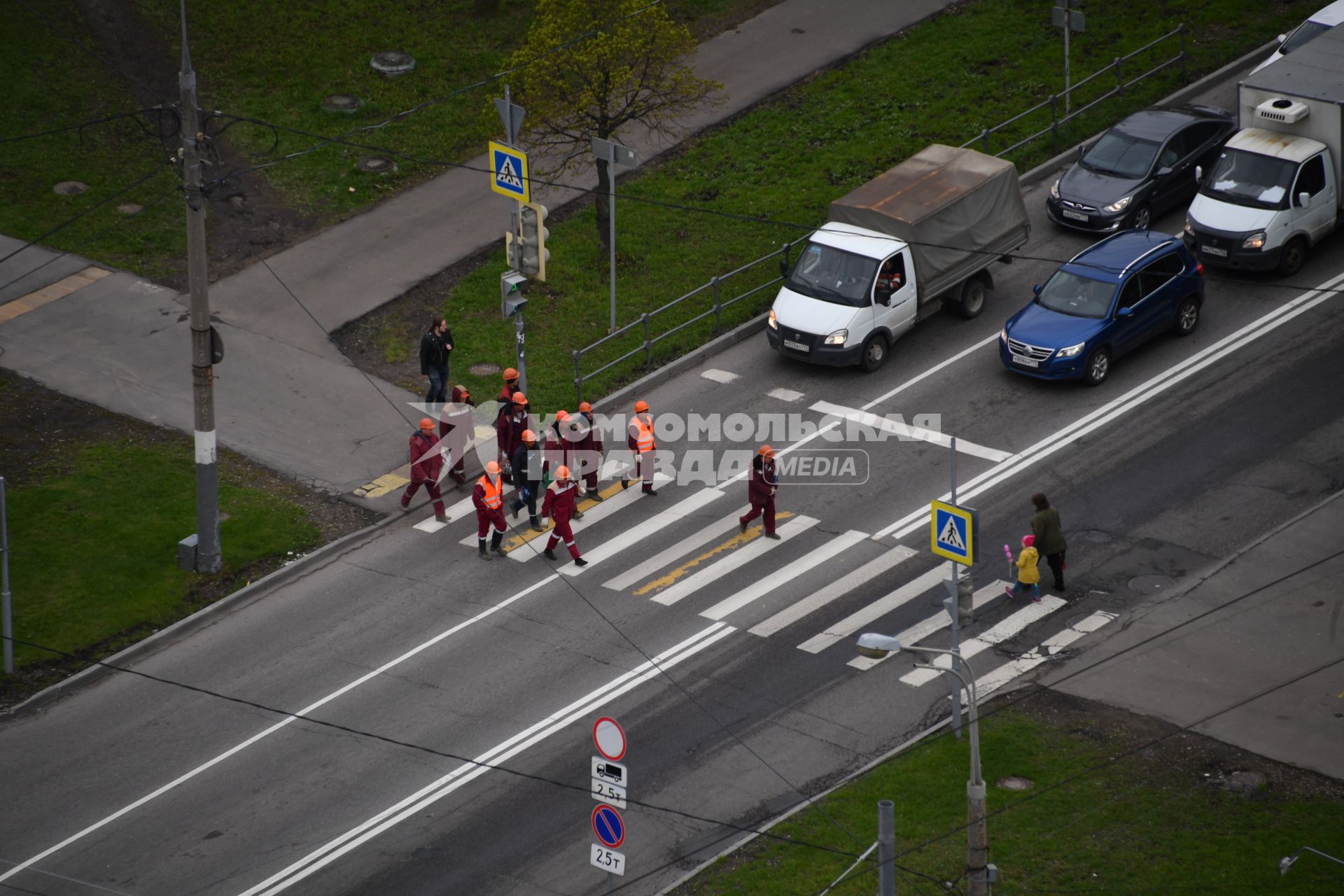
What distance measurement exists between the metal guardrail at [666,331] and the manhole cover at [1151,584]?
28.8 ft

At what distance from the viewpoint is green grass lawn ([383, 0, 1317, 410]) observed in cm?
2834

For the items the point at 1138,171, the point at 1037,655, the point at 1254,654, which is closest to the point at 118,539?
the point at 1037,655

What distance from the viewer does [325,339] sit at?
1121 inches

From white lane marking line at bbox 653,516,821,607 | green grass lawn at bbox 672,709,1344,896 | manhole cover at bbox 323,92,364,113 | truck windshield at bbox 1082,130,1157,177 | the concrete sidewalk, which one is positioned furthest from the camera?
manhole cover at bbox 323,92,364,113

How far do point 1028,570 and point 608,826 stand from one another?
8.13 metres

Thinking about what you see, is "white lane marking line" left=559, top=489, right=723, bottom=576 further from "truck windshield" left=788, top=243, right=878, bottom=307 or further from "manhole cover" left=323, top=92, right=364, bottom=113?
"manhole cover" left=323, top=92, right=364, bottom=113

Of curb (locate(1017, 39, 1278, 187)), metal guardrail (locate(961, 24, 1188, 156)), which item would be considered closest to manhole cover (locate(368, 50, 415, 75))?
metal guardrail (locate(961, 24, 1188, 156))

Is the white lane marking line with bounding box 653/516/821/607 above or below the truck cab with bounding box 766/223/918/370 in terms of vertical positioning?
below

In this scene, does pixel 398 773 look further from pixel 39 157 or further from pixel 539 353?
pixel 39 157

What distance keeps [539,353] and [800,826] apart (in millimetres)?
11906

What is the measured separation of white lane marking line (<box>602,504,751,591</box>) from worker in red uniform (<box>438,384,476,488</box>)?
3.69 meters

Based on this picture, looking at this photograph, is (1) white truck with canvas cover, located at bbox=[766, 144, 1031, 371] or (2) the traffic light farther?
(1) white truck with canvas cover, located at bbox=[766, 144, 1031, 371]

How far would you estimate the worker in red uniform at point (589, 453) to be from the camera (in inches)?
952

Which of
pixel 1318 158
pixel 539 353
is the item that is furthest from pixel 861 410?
pixel 1318 158
